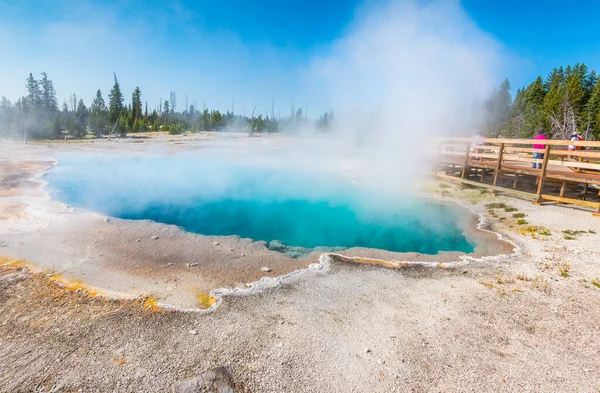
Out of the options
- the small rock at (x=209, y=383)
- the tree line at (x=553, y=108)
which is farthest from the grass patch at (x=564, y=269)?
the tree line at (x=553, y=108)

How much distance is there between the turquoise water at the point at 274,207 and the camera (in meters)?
7.87

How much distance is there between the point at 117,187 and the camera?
42.5 feet

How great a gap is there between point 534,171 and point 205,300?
1051 cm

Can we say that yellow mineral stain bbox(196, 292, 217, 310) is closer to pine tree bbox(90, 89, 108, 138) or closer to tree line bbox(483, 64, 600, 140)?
tree line bbox(483, 64, 600, 140)

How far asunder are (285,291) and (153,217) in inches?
234

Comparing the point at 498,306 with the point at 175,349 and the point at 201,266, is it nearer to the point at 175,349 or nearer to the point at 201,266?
the point at 175,349

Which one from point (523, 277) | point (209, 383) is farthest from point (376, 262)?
point (209, 383)

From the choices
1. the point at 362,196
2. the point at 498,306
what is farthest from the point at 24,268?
the point at 362,196

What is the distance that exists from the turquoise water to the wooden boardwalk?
2488 mm

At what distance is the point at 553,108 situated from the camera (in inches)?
1560

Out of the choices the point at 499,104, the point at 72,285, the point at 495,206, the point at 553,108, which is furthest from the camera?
the point at 499,104

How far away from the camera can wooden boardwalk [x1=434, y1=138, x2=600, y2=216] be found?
8750 millimetres

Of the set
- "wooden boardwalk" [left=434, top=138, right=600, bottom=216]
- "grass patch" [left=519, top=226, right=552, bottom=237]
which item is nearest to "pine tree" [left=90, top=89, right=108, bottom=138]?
"wooden boardwalk" [left=434, top=138, right=600, bottom=216]

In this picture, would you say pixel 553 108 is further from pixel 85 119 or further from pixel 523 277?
pixel 85 119
